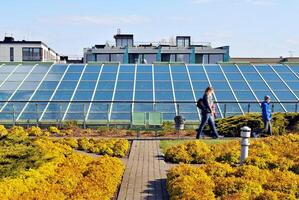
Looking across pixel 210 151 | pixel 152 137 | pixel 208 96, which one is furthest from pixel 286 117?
pixel 210 151

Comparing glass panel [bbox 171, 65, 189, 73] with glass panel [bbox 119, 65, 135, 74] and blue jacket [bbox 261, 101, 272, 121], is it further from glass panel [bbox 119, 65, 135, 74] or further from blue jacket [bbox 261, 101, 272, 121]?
blue jacket [bbox 261, 101, 272, 121]

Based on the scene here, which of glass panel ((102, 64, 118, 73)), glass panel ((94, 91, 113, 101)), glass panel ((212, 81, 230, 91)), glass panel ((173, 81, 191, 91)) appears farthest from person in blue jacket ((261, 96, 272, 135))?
glass panel ((102, 64, 118, 73))

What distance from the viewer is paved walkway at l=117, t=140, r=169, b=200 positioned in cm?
877

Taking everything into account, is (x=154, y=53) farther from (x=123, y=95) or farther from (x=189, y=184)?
(x=189, y=184)

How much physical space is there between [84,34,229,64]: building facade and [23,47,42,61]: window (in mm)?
14723

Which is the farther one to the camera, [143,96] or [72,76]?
[72,76]

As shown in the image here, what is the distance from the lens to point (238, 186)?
8.16m

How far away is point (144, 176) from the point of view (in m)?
10.5

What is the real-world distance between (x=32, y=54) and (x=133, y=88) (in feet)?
161

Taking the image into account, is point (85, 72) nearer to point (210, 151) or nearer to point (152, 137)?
point (152, 137)

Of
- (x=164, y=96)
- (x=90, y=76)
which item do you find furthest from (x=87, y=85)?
(x=164, y=96)

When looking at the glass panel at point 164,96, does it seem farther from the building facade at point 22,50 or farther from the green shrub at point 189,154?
the building facade at point 22,50

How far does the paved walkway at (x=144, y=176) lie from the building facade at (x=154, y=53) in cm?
3924

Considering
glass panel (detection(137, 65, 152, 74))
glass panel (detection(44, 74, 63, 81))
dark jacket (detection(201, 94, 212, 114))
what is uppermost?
glass panel (detection(137, 65, 152, 74))
